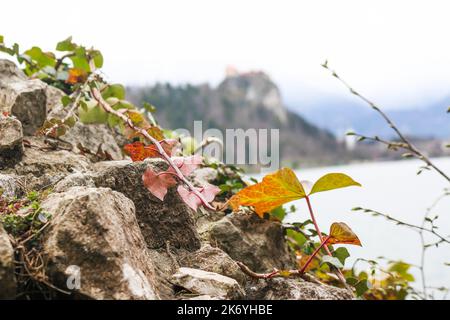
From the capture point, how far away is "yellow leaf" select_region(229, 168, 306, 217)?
0.98 metres

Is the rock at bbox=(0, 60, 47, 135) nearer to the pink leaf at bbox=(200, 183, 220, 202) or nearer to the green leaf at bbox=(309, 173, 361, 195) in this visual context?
the pink leaf at bbox=(200, 183, 220, 202)

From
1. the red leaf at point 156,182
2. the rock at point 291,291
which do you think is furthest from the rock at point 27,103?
the rock at point 291,291

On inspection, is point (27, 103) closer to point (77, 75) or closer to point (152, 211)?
point (77, 75)

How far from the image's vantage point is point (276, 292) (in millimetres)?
907

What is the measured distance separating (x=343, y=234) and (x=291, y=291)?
0.18 m

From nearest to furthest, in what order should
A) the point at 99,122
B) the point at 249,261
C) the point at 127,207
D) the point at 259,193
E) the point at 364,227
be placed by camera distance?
the point at 127,207, the point at 259,193, the point at 249,261, the point at 99,122, the point at 364,227

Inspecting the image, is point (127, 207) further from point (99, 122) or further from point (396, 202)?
point (396, 202)

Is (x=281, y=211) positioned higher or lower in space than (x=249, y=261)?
higher

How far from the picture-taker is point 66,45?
1.74m

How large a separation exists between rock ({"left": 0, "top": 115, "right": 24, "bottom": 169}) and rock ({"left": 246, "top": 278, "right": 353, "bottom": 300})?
70cm

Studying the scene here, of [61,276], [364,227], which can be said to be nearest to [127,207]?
[61,276]

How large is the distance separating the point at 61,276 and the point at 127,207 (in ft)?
0.66

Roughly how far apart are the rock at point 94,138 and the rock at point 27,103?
0.36ft
